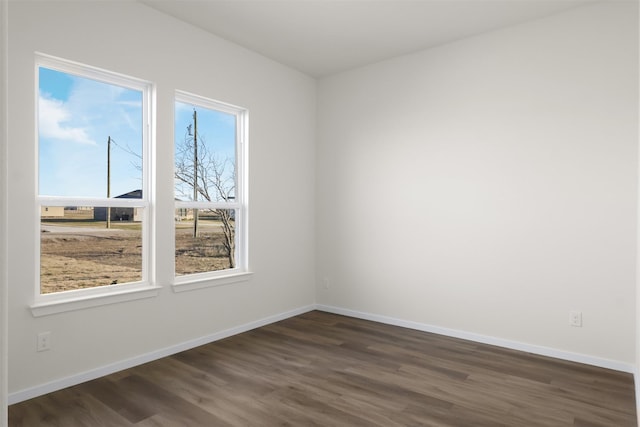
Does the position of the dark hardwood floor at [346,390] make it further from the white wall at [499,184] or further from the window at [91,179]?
the window at [91,179]

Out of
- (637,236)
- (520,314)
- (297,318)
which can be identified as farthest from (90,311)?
(637,236)

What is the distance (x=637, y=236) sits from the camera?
297cm

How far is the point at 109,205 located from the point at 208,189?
1.00 metres

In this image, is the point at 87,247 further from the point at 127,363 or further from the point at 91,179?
the point at 127,363

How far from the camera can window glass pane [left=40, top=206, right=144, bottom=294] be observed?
9.37 ft

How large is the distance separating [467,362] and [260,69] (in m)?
3.44

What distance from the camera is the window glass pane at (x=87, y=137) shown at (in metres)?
2.86

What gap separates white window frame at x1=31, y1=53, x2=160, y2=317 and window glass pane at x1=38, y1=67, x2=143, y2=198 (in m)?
0.05

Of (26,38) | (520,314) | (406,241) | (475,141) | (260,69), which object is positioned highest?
(260,69)

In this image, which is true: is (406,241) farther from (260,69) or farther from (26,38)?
(26,38)

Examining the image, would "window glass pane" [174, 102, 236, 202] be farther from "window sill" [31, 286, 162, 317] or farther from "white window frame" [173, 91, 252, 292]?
"window sill" [31, 286, 162, 317]

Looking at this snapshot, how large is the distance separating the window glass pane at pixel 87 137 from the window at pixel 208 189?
1.42ft

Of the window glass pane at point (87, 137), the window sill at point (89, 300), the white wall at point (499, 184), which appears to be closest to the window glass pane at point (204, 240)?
the window sill at point (89, 300)

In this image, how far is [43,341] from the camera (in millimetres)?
2688
